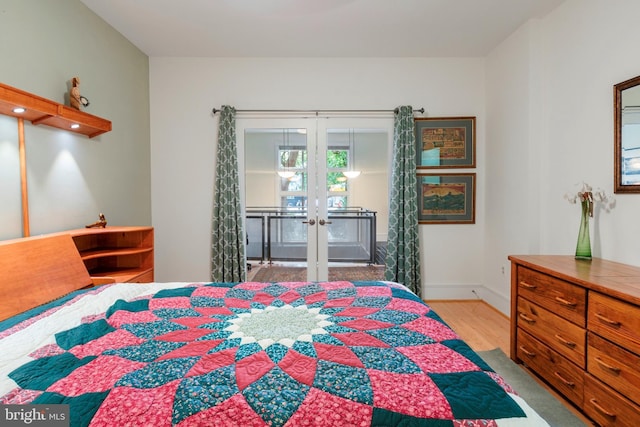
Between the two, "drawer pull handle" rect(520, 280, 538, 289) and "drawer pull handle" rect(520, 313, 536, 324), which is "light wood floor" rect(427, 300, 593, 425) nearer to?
"drawer pull handle" rect(520, 313, 536, 324)

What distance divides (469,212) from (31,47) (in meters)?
4.17

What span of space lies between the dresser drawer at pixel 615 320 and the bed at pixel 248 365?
3.00 feet

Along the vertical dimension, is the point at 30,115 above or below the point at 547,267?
above

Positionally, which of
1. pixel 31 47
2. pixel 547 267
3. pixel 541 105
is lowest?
pixel 547 267

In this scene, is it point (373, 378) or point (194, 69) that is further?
point (194, 69)

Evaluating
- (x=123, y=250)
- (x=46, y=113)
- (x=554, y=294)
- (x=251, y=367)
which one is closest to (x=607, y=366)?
(x=554, y=294)

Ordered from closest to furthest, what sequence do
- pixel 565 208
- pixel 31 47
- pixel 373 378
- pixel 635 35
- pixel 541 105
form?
1. pixel 373 378
2. pixel 635 35
3. pixel 31 47
4. pixel 565 208
5. pixel 541 105

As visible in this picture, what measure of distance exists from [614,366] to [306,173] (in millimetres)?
2960

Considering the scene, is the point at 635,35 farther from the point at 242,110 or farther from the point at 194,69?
the point at 194,69

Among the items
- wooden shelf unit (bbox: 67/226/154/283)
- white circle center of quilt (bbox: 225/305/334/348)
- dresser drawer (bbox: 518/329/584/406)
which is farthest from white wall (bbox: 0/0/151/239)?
dresser drawer (bbox: 518/329/584/406)

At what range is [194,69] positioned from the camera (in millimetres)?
3600

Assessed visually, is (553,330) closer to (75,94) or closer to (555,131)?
(555,131)

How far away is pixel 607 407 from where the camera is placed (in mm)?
1599

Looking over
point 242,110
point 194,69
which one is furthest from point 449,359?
point 194,69
